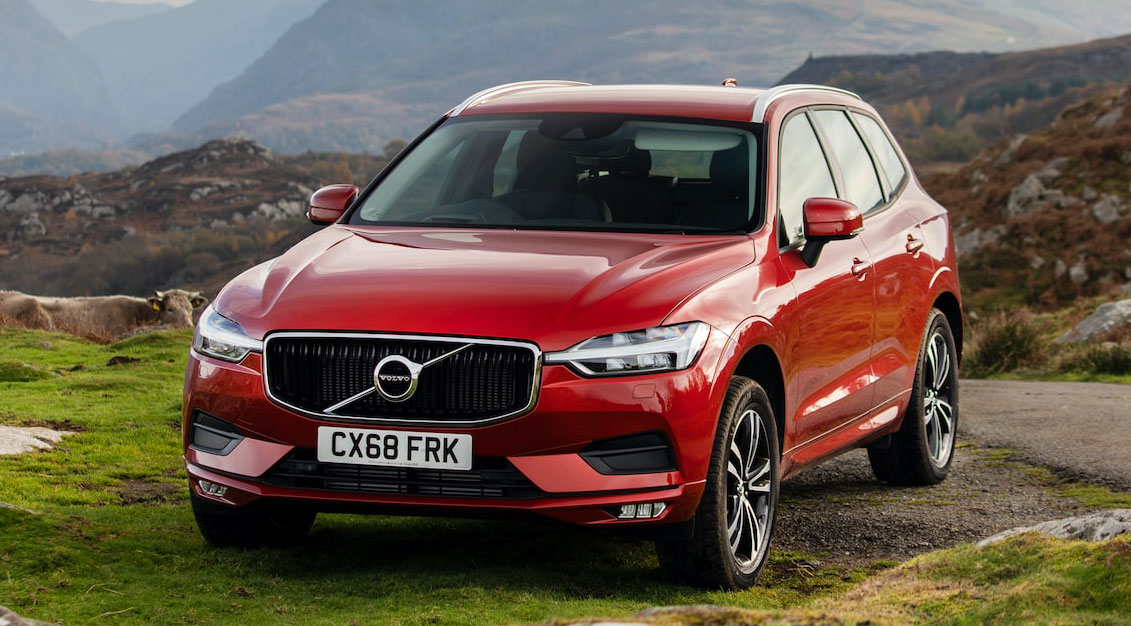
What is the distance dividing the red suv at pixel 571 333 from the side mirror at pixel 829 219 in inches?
0.4

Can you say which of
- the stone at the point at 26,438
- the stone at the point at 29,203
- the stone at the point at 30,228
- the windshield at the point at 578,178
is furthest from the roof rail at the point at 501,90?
the stone at the point at 29,203

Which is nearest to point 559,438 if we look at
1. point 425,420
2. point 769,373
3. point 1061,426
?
point 425,420

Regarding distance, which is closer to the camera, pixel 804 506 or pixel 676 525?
pixel 676 525

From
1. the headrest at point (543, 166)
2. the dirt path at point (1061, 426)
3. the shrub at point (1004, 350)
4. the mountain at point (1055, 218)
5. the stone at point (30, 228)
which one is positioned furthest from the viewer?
the stone at point (30, 228)

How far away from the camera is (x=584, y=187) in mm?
6094

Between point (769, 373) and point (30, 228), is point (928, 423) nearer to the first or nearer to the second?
point (769, 373)

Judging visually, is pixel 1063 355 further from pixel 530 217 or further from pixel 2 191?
pixel 2 191

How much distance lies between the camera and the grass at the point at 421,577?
428cm

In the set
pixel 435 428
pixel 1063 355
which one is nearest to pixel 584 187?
pixel 435 428

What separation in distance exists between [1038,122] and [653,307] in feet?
507

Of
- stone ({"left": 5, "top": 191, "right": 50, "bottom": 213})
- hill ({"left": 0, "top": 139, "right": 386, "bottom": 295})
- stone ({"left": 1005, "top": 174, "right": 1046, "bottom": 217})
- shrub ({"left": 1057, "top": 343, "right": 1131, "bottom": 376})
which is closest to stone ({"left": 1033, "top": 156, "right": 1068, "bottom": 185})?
stone ({"left": 1005, "top": 174, "right": 1046, "bottom": 217})

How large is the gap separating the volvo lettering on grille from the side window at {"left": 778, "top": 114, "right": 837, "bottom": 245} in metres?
1.95

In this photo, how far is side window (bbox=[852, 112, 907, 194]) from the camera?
760 cm

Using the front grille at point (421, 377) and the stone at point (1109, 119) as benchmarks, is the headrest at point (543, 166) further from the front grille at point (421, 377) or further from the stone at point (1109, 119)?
the stone at point (1109, 119)
